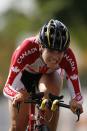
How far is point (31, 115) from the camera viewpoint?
39.2 feet

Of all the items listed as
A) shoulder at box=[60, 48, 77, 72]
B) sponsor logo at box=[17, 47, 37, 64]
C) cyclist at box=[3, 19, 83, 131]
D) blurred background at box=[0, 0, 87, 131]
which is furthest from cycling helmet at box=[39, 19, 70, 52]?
blurred background at box=[0, 0, 87, 131]

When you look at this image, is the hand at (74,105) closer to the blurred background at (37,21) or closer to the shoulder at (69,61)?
the shoulder at (69,61)

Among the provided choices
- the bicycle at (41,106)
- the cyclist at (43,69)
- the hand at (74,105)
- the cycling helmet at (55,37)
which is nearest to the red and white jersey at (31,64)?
the cyclist at (43,69)

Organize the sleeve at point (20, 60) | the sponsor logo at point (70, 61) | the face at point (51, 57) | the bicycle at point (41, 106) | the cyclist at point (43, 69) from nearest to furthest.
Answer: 1. the bicycle at point (41, 106)
2. the face at point (51, 57)
3. the cyclist at point (43, 69)
4. the sleeve at point (20, 60)
5. the sponsor logo at point (70, 61)

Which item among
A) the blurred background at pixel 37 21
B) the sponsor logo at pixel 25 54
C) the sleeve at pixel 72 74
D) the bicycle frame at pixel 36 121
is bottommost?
the bicycle frame at pixel 36 121

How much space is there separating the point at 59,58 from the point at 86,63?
112ft

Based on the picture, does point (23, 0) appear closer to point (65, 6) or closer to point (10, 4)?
point (10, 4)

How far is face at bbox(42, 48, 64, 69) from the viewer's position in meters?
11.4

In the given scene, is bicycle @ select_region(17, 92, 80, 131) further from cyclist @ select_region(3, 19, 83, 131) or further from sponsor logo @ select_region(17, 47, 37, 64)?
sponsor logo @ select_region(17, 47, 37, 64)

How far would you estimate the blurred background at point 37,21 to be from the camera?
43281 mm

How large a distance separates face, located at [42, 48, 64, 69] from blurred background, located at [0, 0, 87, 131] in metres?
24.3

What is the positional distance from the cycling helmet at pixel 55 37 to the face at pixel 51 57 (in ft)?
0.20

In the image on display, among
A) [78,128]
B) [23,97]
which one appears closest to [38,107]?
[23,97]

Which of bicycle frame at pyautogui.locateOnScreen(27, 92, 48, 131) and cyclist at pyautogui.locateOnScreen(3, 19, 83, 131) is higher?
cyclist at pyautogui.locateOnScreen(3, 19, 83, 131)
